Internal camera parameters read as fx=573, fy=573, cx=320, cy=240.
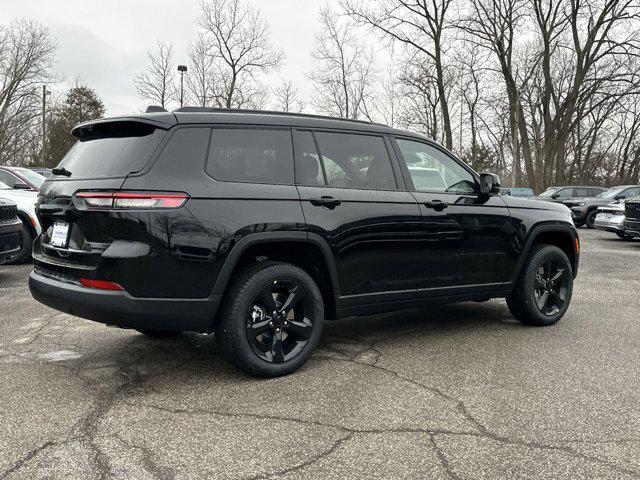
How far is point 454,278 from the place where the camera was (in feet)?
15.6

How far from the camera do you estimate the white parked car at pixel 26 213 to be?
9219 mm

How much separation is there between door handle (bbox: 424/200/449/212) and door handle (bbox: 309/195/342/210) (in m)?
0.87

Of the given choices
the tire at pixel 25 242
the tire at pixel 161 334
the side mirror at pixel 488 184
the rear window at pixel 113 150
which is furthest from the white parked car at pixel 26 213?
the side mirror at pixel 488 184

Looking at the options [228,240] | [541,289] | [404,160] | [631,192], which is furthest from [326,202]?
[631,192]

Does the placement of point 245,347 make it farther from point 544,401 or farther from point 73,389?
point 544,401

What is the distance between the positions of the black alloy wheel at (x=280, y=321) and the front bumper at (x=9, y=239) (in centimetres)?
492

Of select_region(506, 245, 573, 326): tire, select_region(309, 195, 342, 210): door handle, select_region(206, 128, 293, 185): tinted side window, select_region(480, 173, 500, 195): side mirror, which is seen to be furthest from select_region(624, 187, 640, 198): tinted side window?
select_region(206, 128, 293, 185): tinted side window

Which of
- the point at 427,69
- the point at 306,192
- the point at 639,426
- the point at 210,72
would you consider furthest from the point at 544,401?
the point at 210,72

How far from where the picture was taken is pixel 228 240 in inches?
139

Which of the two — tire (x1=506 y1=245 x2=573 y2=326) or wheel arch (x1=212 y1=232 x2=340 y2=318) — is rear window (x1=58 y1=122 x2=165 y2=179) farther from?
tire (x1=506 y1=245 x2=573 y2=326)

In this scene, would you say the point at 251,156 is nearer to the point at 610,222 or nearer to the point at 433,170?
the point at 433,170

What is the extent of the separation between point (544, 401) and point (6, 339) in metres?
4.16

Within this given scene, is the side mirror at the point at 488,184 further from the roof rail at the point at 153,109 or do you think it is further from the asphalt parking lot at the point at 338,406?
the roof rail at the point at 153,109

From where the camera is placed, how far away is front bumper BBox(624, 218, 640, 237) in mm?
13484
